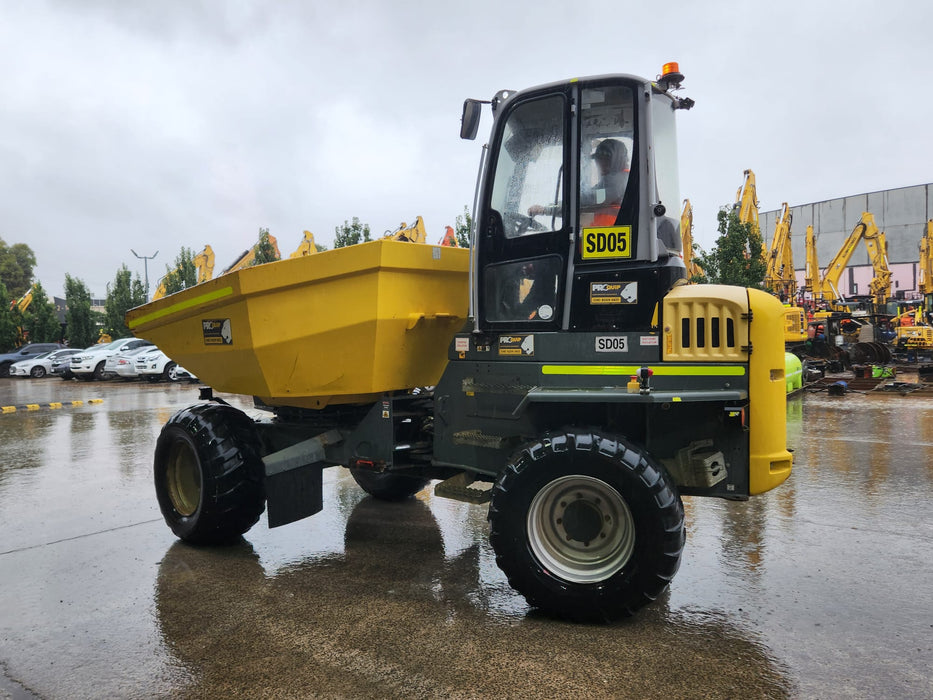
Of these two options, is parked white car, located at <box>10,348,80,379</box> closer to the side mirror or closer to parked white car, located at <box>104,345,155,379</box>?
parked white car, located at <box>104,345,155,379</box>

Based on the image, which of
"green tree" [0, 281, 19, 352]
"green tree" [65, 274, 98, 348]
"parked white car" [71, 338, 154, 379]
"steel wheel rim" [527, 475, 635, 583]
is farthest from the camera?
"green tree" [65, 274, 98, 348]

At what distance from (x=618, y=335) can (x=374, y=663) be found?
7.58 ft

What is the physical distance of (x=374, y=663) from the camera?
3682mm

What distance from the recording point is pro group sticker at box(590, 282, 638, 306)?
4344 millimetres

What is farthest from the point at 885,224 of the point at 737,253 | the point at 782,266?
the point at 737,253

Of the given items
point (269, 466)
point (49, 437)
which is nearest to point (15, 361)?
point (49, 437)

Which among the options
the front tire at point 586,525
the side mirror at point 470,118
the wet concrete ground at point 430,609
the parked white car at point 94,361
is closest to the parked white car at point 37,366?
the parked white car at point 94,361

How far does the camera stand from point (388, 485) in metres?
7.00

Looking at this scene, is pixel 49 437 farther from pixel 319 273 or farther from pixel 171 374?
pixel 171 374

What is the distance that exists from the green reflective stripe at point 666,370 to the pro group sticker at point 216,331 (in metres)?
2.58

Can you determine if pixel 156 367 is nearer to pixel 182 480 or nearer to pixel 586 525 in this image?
pixel 182 480

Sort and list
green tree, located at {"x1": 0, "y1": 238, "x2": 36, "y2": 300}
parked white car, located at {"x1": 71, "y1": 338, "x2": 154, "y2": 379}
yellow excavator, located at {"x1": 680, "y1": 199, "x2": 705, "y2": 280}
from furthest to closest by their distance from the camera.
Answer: green tree, located at {"x1": 0, "y1": 238, "x2": 36, "y2": 300} → parked white car, located at {"x1": 71, "y1": 338, "x2": 154, "y2": 379} → yellow excavator, located at {"x1": 680, "y1": 199, "x2": 705, "y2": 280}

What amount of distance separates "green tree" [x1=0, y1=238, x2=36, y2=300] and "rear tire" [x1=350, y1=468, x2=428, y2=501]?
70149 millimetres

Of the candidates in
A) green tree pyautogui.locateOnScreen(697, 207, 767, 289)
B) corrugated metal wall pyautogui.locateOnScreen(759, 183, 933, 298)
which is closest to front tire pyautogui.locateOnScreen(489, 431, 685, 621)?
green tree pyautogui.locateOnScreen(697, 207, 767, 289)
